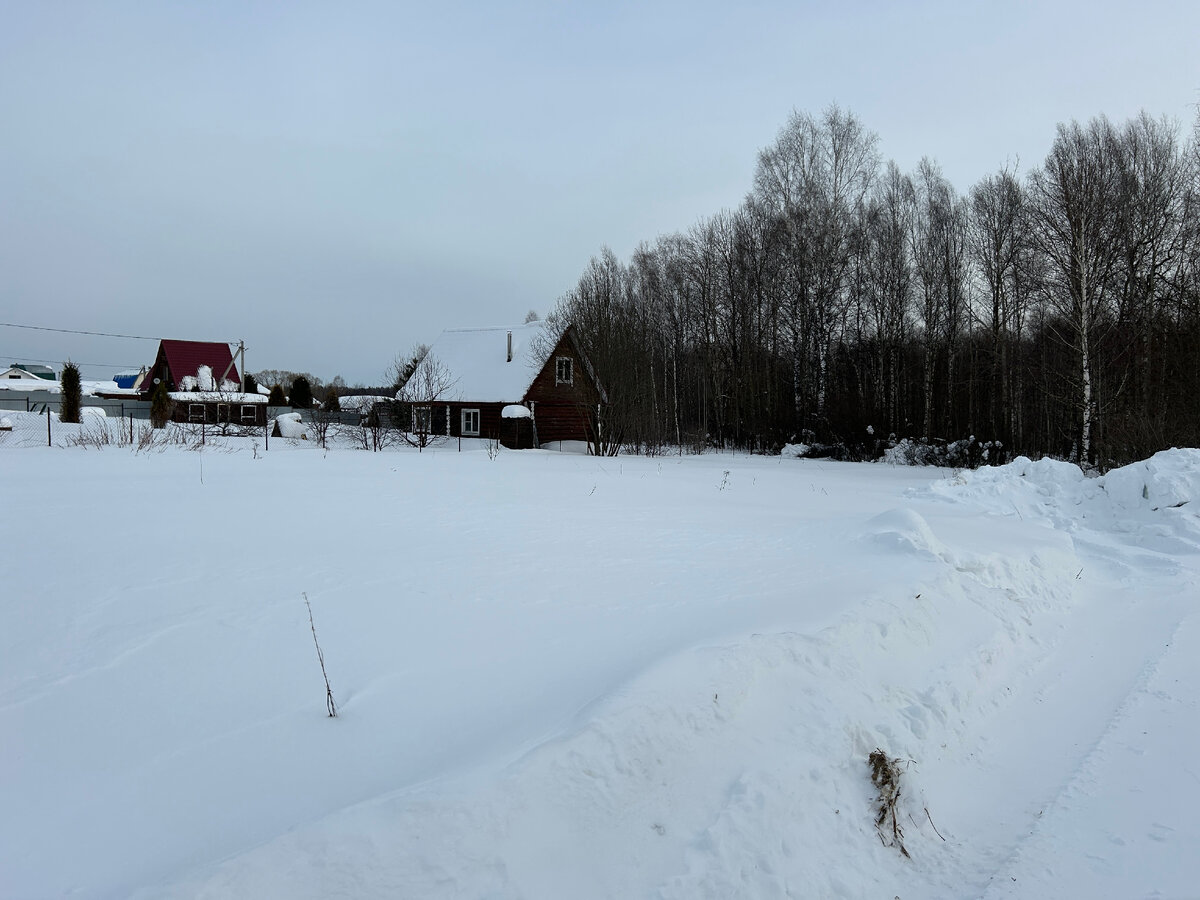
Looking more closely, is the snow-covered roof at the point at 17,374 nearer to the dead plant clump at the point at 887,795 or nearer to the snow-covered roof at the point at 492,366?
the snow-covered roof at the point at 492,366

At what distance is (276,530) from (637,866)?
477 centimetres

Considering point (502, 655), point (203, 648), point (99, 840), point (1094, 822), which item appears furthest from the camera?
point (502, 655)

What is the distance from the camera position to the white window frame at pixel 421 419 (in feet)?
84.9

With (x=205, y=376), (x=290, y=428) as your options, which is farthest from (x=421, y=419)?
(x=205, y=376)

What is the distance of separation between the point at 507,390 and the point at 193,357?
31324mm

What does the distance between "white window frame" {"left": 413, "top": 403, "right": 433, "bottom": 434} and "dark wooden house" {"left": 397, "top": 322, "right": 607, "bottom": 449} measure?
1.00 meters

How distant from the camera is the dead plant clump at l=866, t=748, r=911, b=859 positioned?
3386 millimetres

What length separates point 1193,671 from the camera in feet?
16.7

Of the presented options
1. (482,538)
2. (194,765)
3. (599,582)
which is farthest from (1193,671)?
(194,765)

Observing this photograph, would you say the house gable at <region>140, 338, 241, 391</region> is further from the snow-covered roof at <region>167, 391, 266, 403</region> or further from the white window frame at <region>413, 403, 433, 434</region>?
the white window frame at <region>413, 403, 433, 434</region>

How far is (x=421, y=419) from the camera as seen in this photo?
2648 cm

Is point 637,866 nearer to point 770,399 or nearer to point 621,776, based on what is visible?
point 621,776

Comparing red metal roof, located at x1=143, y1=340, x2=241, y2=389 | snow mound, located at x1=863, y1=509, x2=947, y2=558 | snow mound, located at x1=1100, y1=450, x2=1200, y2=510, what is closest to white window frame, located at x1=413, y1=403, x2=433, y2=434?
snow mound, located at x1=863, y1=509, x2=947, y2=558

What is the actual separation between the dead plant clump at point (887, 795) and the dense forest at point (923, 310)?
620 inches
